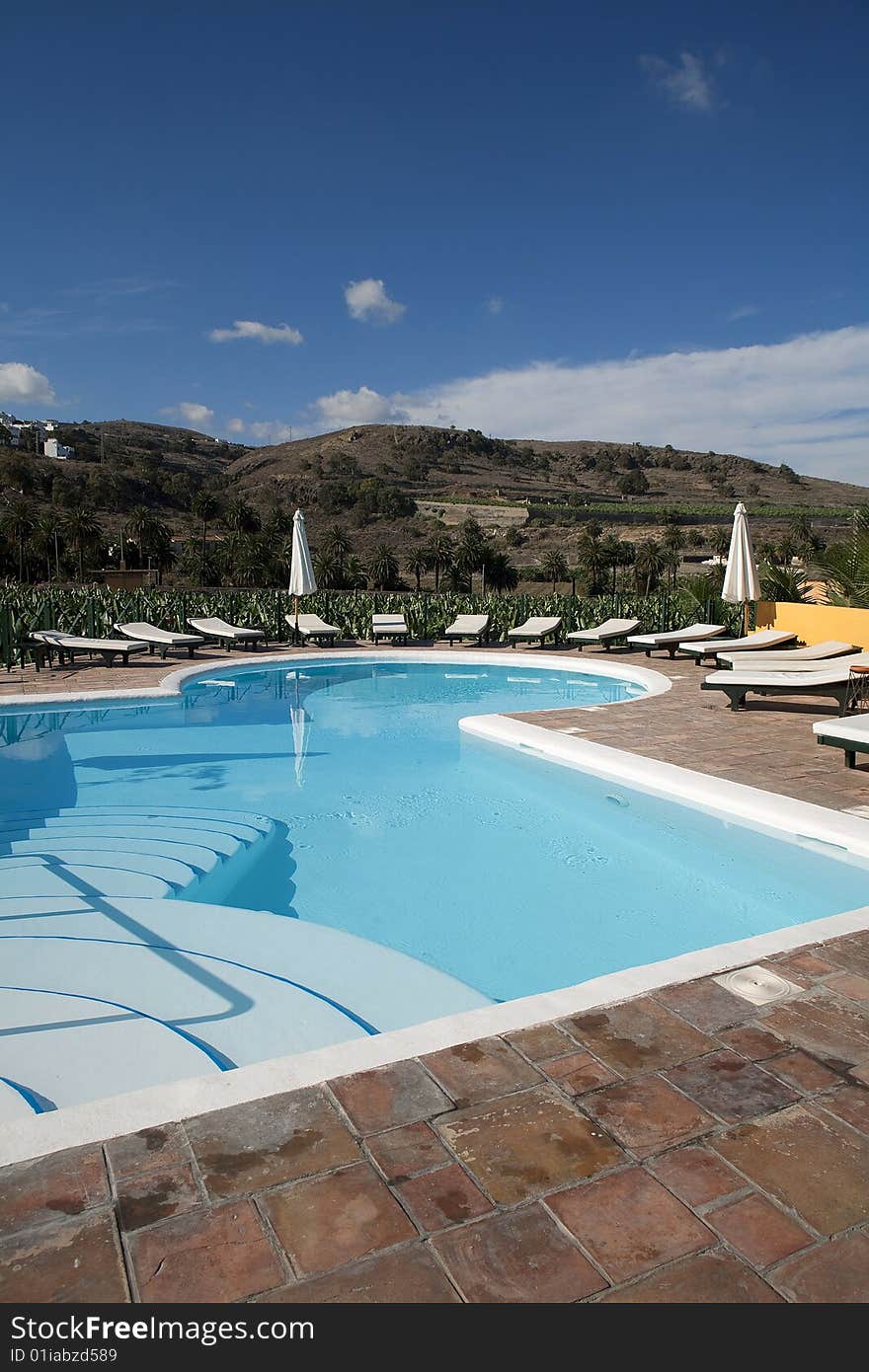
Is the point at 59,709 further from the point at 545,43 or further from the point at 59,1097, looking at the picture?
the point at 545,43

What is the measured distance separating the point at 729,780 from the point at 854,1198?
169 inches

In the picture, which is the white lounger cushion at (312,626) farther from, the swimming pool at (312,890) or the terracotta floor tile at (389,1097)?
the terracotta floor tile at (389,1097)

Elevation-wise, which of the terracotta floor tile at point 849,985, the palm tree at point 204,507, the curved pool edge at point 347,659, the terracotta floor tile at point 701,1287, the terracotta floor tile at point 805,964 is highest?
the palm tree at point 204,507

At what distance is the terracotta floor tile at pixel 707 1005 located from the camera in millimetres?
2879

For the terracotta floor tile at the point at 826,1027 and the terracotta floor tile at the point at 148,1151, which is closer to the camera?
the terracotta floor tile at the point at 148,1151

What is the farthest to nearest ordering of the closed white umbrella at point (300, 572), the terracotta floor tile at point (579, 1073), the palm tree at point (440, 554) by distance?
the palm tree at point (440, 554), the closed white umbrella at point (300, 572), the terracotta floor tile at point (579, 1073)

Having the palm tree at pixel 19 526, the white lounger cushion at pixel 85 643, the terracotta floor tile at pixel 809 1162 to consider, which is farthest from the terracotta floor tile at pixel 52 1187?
the palm tree at pixel 19 526

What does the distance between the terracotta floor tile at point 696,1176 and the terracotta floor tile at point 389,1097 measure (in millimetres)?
592

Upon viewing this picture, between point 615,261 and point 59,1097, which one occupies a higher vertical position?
point 615,261

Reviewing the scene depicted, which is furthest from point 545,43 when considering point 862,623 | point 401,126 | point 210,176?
point 862,623

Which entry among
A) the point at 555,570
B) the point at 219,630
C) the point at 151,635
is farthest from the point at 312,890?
the point at 555,570

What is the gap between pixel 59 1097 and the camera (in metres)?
2.90

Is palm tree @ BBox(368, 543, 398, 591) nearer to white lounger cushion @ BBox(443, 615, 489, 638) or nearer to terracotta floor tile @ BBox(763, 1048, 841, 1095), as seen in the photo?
white lounger cushion @ BBox(443, 615, 489, 638)
